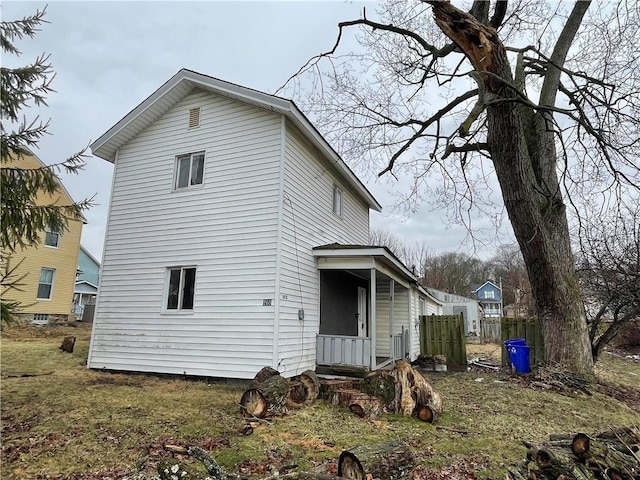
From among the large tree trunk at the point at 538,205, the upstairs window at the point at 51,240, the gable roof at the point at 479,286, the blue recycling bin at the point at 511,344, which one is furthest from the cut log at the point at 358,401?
the gable roof at the point at 479,286

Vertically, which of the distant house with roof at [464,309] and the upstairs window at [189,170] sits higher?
the upstairs window at [189,170]

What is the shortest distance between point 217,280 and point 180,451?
4.90m

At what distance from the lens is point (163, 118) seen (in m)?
10.4

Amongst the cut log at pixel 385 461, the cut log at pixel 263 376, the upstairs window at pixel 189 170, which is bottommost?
the cut log at pixel 385 461

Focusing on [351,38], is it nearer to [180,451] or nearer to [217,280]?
[217,280]

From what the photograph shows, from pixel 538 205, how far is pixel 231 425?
309 inches

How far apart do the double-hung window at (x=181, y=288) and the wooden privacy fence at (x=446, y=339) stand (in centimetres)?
836

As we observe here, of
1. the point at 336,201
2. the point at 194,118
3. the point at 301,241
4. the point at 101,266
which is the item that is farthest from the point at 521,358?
the point at 101,266

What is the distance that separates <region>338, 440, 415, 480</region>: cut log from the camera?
Answer: 3662mm

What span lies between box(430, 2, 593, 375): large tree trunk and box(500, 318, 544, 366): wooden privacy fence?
3.33 feet

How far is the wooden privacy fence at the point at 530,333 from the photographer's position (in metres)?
10.3

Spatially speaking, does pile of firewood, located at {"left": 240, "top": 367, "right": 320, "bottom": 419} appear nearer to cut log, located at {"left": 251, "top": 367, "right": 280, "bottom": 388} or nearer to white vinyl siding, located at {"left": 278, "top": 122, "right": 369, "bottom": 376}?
cut log, located at {"left": 251, "top": 367, "right": 280, "bottom": 388}

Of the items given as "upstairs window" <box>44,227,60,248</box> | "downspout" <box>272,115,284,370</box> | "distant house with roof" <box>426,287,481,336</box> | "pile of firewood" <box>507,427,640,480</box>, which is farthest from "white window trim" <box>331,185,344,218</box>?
"distant house with roof" <box>426,287,481,336</box>

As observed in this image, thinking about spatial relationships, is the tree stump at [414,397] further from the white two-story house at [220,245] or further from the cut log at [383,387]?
the white two-story house at [220,245]
